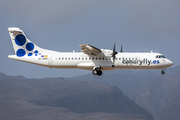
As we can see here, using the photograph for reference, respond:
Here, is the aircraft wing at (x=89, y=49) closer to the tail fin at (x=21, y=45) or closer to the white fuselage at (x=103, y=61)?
the white fuselage at (x=103, y=61)

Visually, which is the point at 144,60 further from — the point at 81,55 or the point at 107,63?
the point at 81,55

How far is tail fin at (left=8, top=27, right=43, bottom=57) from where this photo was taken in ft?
150

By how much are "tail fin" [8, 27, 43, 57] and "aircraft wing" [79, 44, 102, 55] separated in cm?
899

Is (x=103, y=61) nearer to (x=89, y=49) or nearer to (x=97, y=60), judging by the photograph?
(x=97, y=60)

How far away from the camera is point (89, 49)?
41656mm

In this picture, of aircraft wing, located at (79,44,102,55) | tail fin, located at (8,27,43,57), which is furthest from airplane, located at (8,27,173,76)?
tail fin, located at (8,27,43,57)

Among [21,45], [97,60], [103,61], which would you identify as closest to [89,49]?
[97,60]

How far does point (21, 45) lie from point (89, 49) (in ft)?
42.6

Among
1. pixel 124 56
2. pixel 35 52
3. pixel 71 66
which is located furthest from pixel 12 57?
pixel 124 56

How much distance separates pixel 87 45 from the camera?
1581 inches

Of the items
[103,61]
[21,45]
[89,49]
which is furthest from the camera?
[21,45]

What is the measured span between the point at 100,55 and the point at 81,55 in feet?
11.2

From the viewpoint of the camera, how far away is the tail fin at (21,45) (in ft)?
150

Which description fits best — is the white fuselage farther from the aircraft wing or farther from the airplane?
the aircraft wing
